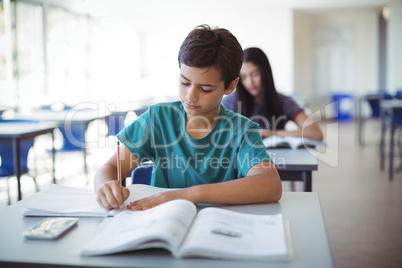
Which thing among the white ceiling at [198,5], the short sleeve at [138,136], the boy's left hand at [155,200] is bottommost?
the boy's left hand at [155,200]

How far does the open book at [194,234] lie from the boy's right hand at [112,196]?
91mm

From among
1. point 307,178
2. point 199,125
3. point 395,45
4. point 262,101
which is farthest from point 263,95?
point 395,45

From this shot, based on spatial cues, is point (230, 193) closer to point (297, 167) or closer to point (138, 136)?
point (138, 136)

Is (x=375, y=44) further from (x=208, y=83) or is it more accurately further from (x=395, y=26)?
(x=208, y=83)

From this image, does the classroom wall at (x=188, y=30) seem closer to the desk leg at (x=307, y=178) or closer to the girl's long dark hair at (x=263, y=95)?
the girl's long dark hair at (x=263, y=95)

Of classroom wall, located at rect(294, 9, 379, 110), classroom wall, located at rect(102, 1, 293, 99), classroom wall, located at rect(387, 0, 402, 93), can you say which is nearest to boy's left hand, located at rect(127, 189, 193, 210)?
classroom wall, located at rect(387, 0, 402, 93)

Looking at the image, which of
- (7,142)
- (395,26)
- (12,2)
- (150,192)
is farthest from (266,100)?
(395,26)

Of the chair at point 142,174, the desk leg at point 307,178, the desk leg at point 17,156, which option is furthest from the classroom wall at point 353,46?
the chair at point 142,174

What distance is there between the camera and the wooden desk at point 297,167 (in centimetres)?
181

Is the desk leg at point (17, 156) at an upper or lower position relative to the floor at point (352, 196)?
upper

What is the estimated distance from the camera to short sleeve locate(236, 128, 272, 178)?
1.28 m

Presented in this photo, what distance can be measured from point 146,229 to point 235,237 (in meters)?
0.17

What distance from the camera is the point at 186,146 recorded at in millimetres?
1385

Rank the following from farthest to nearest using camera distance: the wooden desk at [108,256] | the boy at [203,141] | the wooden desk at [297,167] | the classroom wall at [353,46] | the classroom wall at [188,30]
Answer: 1. the classroom wall at [353,46]
2. the classroom wall at [188,30]
3. the wooden desk at [297,167]
4. the boy at [203,141]
5. the wooden desk at [108,256]
